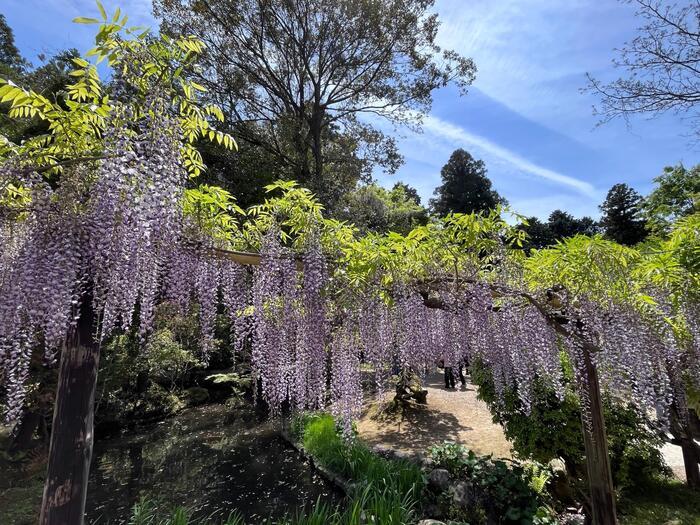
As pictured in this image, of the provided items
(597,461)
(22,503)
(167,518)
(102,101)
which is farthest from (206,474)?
(102,101)

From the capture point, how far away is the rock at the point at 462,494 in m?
5.39

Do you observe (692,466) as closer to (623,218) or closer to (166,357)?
(166,357)

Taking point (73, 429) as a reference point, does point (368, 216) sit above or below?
above

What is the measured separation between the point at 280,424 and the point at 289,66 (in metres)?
14.1

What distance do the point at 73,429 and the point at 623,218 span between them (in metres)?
33.1

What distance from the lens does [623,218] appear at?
91.6ft

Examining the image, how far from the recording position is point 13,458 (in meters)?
8.79

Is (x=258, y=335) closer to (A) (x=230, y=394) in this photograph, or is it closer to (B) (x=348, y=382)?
(B) (x=348, y=382)

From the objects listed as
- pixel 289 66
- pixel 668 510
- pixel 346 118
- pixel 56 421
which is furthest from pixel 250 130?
pixel 668 510

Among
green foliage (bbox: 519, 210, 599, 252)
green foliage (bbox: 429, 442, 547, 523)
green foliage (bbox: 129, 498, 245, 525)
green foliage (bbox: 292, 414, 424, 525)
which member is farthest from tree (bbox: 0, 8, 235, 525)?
green foliage (bbox: 519, 210, 599, 252)

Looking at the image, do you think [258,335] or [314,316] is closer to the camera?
[314,316]

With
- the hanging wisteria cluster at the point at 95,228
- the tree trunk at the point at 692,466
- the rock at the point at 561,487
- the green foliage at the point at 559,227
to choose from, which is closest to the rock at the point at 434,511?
the rock at the point at 561,487

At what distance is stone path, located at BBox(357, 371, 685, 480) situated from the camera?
9.11 meters

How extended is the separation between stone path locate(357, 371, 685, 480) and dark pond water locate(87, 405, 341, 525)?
7.26 feet
